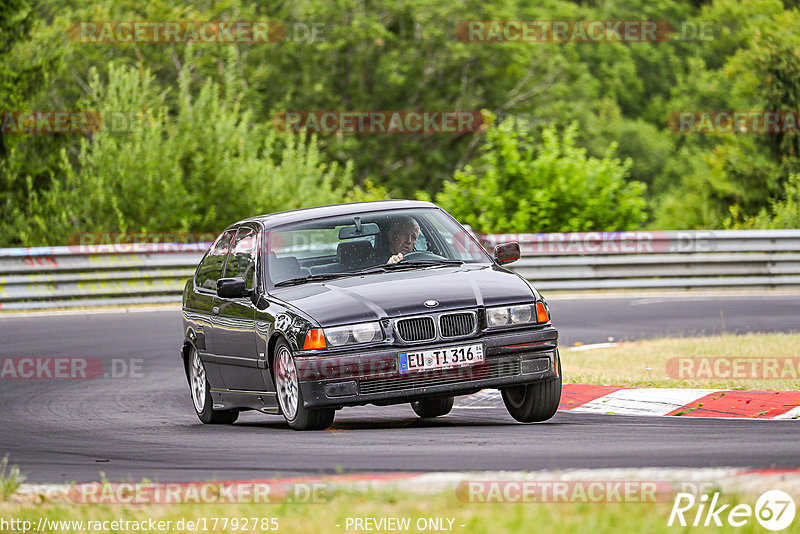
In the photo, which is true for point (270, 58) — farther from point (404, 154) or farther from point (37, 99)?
point (37, 99)

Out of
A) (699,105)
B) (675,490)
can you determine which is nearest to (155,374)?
(675,490)

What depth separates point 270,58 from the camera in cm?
5169

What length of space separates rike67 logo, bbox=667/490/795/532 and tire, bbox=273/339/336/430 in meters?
3.68

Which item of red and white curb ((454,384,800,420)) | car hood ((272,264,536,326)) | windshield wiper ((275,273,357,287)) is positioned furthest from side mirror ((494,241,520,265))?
red and white curb ((454,384,800,420))

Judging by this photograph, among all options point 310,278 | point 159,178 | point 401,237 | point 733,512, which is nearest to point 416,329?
point 310,278

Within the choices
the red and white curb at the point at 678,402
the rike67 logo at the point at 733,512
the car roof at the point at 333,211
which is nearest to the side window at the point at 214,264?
the car roof at the point at 333,211

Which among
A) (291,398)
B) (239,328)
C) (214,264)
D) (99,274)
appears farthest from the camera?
(99,274)

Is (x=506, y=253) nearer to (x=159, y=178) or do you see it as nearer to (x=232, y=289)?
(x=232, y=289)

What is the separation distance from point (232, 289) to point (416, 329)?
5.73 feet

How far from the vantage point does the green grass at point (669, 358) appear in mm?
10875

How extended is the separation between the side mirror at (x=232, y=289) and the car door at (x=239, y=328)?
68mm

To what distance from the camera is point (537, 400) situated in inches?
352

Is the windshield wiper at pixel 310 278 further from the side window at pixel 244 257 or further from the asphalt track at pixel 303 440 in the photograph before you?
the asphalt track at pixel 303 440

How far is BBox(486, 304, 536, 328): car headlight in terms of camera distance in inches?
335
